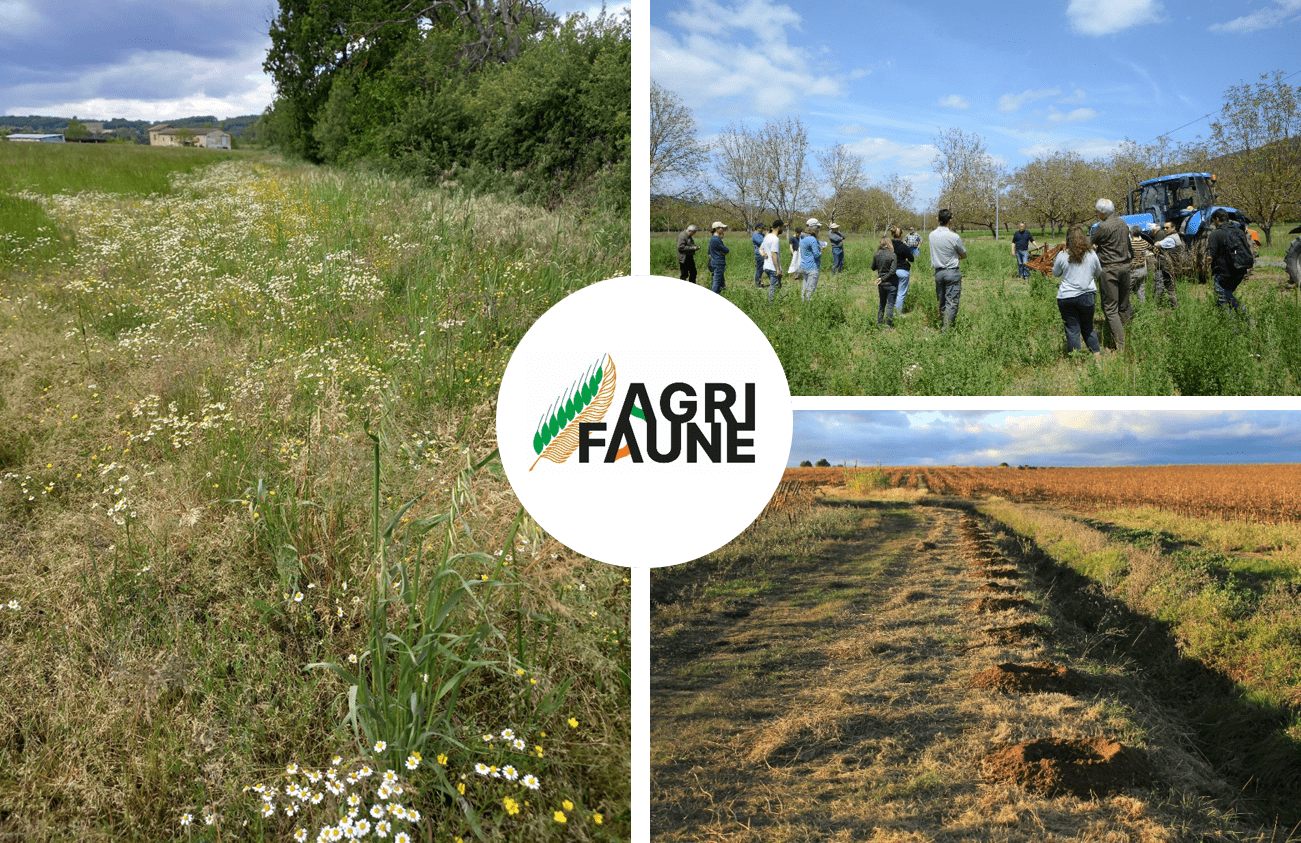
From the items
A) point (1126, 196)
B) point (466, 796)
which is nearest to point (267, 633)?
point (466, 796)

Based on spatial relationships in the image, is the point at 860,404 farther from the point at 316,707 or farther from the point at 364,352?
the point at 364,352

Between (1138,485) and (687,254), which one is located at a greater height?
(687,254)

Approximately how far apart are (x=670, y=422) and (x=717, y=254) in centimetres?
701

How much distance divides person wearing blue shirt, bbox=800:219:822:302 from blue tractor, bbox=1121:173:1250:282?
3234 millimetres

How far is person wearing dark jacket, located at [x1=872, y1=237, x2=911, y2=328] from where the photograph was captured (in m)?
7.55

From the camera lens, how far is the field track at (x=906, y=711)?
8.49ft

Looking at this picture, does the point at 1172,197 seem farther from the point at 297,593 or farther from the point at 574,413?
the point at 297,593

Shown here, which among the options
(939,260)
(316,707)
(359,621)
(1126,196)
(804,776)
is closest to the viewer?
(804,776)

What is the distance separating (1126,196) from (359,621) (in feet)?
23.1

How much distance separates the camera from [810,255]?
9.72 m

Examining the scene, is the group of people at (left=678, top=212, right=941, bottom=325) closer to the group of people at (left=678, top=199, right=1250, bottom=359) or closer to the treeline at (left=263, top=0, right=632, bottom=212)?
the group of people at (left=678, top=199, right=1250, bottom=359)

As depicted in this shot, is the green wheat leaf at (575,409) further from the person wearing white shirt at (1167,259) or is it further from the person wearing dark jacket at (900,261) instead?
the person wearing white shirt at (1167,259)

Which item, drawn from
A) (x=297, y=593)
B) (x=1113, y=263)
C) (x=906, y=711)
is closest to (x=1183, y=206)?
(x=1113, y=263)

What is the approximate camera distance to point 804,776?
106 inches
